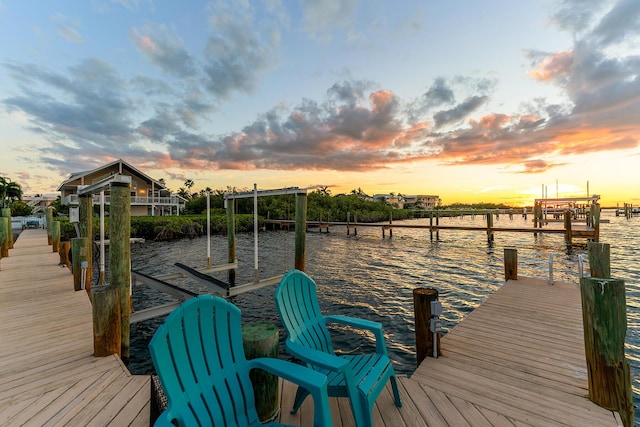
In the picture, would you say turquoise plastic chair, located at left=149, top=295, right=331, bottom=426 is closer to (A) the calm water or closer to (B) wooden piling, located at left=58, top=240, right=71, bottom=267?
(A) the calm water

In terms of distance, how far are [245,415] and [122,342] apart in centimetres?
334

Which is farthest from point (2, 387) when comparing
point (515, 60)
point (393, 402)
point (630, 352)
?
point (515, 60)

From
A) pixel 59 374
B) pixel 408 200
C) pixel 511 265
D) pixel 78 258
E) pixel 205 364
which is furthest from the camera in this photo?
pixel 408 200

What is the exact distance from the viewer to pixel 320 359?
187 cm

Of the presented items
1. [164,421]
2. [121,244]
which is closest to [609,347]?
[164,421]

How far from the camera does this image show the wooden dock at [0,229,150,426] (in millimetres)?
2326

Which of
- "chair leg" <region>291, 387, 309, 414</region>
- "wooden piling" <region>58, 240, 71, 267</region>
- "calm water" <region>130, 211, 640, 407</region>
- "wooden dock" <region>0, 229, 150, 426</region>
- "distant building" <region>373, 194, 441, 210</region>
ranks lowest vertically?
"calm water" <region>130, 211, 640, 407</region>

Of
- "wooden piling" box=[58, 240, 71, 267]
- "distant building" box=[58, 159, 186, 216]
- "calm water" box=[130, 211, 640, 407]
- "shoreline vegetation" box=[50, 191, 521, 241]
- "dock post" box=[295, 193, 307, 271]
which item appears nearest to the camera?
"calm water" box=[130, 211, 640, 407]

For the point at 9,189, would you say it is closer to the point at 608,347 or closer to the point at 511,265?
the point at 511,265

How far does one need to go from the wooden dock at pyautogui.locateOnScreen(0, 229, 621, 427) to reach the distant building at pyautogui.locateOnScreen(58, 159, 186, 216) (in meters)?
22.1

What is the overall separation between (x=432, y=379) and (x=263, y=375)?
6.30ft

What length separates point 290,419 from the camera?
227cm

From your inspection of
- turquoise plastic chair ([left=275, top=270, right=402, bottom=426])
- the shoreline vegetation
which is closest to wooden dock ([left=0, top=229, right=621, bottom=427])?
turquoise plastic chair ([left=275, top=270, right=402, bottom=426])

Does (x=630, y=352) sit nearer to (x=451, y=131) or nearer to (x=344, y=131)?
(x=451, y=131)
